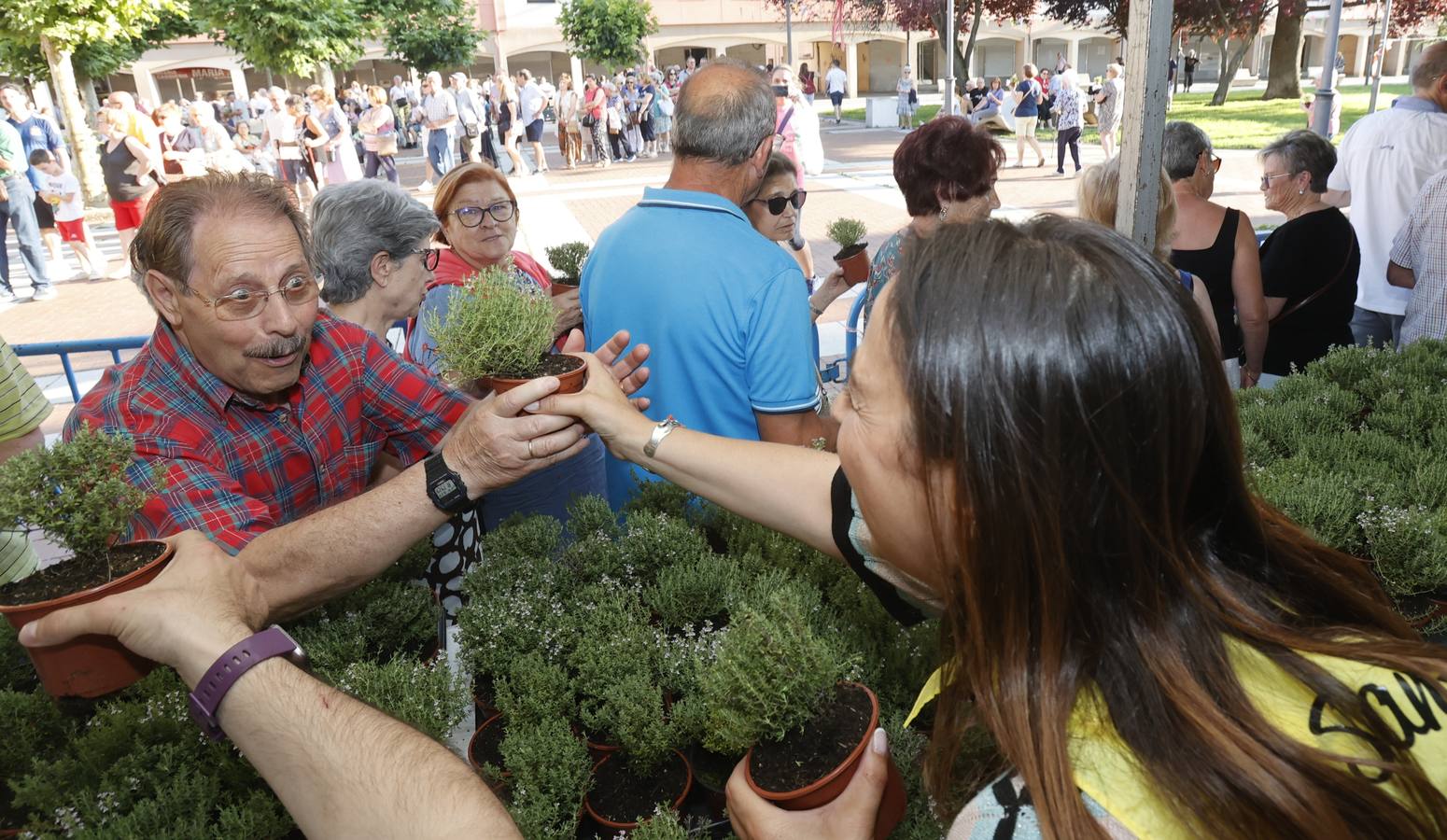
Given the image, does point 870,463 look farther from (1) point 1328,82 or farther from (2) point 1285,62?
(2) point 1285,62

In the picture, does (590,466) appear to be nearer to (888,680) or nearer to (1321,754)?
(888,680)

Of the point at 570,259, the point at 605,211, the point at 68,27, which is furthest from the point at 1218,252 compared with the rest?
the point at 68,27

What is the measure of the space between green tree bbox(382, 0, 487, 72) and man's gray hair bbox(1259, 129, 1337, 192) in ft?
107

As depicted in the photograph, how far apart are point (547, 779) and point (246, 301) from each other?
1.49 m

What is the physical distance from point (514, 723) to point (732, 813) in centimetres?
56

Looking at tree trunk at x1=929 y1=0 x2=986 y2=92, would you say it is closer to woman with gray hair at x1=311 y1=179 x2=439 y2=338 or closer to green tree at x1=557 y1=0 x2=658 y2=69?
green tree at x1=557 y1=0 x2=658 y2=69

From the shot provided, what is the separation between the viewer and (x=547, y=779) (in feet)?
5.13

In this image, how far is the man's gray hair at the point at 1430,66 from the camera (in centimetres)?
558

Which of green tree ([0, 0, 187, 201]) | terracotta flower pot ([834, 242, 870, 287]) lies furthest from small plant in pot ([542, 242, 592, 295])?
green tree ([0, 0, 187, 201])

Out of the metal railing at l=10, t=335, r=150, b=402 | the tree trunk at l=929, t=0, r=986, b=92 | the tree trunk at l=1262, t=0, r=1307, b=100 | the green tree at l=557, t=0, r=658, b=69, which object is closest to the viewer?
the metal railing at l=10, t=335, r=150, b=402

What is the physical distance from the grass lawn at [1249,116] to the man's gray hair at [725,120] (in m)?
16.2

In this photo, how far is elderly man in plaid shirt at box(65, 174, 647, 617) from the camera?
201 cm

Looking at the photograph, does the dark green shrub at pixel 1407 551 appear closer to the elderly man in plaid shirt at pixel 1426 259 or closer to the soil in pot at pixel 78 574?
the soil in pot at pixel 78 574

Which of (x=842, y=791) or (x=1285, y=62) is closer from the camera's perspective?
(x=842, y=791)
